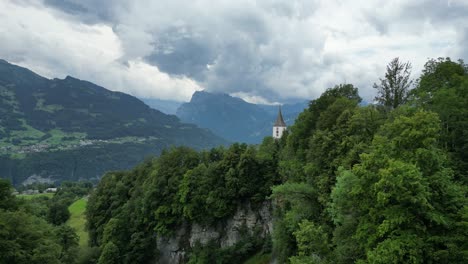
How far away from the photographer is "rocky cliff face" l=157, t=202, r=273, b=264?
55062 millimetres

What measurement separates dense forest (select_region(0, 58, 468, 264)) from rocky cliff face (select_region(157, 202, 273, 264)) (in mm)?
652

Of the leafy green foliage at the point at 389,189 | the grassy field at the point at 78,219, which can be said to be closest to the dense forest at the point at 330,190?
the leafy green foliage at the point at 389,189

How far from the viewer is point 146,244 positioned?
200 ft

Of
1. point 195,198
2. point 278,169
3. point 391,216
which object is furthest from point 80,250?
point 391,216

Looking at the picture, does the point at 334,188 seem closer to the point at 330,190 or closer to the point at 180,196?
the point at 330,190

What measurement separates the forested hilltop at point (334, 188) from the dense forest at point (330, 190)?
4.3 inches

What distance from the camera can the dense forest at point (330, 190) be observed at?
66.7ft

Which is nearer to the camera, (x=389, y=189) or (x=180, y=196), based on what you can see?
(x=389, y=189)

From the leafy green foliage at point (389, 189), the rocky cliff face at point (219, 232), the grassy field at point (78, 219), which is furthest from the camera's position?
the grassy field at point (78, 219)

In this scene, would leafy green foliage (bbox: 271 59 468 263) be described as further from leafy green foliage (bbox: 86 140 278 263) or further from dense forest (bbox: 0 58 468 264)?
leafy green foliage (bbox: 86 140 278 263)

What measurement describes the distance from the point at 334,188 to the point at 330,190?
9.19 m

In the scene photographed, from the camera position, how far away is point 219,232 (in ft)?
189

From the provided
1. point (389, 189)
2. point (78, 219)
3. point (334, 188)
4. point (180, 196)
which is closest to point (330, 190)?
point (334, 188)

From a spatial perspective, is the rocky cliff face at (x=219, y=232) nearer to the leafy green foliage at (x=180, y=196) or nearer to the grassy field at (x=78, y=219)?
the leafy green foliage at (x=180, y=196)
